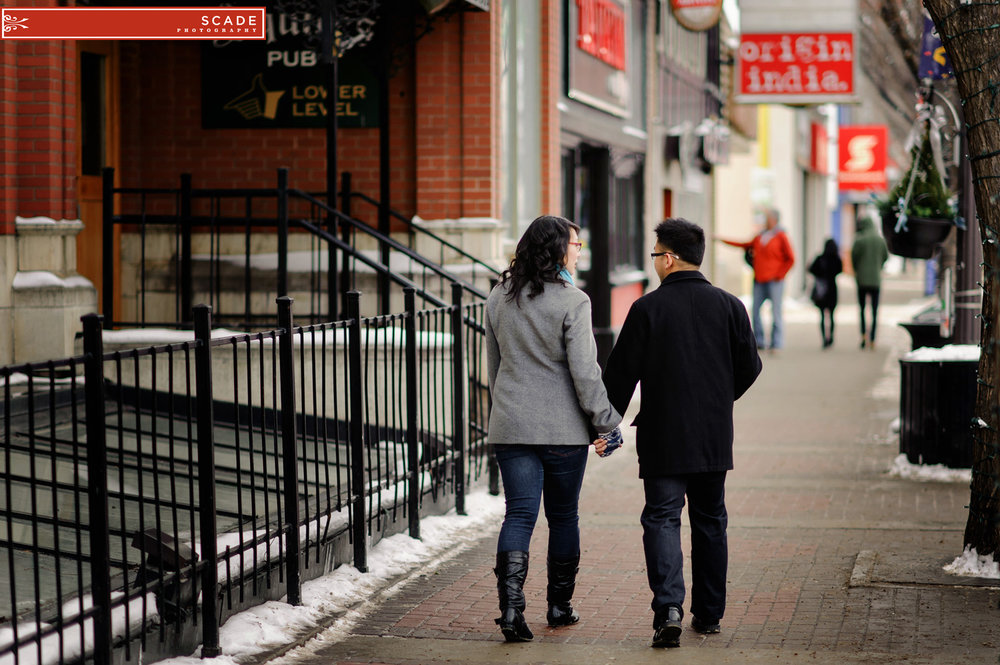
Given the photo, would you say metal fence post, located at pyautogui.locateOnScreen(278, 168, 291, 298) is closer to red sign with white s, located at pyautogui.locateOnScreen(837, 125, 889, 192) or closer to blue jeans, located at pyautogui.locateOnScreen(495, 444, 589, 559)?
blue jeans, located at pyautogui.locateOnScreen(495, 444, 589, 559)

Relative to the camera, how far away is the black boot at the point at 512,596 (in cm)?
562

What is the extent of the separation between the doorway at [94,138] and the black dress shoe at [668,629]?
6.42 meters

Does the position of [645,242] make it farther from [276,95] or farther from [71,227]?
[71,227]

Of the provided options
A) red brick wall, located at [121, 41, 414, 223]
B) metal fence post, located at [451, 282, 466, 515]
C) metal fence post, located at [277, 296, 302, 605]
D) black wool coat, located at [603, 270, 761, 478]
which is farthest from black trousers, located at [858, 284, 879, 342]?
metal fence post, located at [277, 296, 302, 605]

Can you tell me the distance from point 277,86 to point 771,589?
6786mm

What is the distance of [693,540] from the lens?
573 cm

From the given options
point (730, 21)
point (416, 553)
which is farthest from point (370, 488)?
point (730, 21)

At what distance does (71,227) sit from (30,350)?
0.84m

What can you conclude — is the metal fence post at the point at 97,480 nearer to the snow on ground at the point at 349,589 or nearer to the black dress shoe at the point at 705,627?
the snow on ground at the point at 349,589

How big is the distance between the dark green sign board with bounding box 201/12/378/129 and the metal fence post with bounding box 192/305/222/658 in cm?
654

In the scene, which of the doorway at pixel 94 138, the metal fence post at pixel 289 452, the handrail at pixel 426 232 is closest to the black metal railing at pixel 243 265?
the handrail at pixel 426 232

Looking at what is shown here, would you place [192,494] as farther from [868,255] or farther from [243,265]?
[868,255]

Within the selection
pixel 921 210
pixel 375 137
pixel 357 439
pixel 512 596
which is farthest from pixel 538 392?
pixel 375 137

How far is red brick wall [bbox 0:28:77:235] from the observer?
8.93 m
